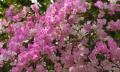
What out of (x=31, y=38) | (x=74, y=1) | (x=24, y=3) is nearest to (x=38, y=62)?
(x=31, y=38)

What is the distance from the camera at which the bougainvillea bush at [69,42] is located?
260cm

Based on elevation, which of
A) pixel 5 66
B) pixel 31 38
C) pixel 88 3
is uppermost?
pixel 88 3

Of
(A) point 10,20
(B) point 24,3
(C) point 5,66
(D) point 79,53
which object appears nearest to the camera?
(D) point 79,53

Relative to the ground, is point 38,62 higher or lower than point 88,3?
lower

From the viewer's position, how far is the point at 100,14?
8.99 ft

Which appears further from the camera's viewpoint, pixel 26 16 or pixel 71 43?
pixel 26 16

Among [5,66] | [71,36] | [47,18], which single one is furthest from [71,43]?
[5,66]

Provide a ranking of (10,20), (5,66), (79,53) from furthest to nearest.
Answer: (10,20)
(5,66)
(79,53)

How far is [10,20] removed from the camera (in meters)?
3.08

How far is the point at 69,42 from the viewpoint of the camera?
2.69m

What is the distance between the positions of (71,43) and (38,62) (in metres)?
0.27

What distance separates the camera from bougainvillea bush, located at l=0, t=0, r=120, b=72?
2596mm

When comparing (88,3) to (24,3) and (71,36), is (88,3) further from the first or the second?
(24,3)

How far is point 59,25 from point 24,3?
0.95 metres
